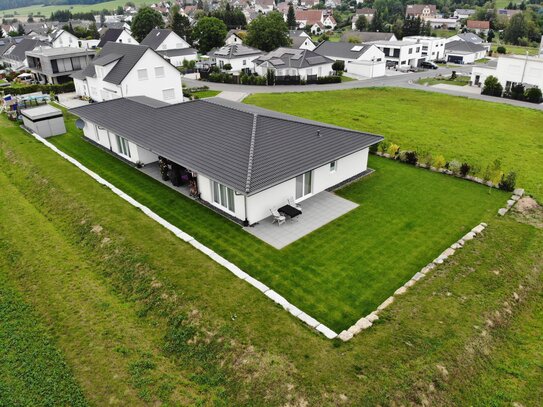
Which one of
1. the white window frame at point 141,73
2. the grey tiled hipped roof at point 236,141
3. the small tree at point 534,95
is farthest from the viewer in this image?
the small tree at point 534,95

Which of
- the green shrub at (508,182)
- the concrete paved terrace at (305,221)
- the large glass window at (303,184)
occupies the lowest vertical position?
the concrete paved terrace at (305,221)

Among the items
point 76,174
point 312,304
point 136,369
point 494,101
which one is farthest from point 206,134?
point 494,101

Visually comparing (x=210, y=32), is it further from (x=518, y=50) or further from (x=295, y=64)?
(x=518, y=50)

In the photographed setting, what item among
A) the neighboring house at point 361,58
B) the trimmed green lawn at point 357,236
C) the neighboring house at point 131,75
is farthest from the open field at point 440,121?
the neighboring house at point 361,58

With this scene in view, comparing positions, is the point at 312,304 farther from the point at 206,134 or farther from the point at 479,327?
the point at 206,134

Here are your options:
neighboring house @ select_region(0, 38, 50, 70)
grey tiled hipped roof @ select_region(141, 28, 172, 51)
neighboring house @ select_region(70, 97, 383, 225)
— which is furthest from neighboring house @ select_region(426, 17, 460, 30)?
neighboring house @ select_region(70, 97, 383, 225)

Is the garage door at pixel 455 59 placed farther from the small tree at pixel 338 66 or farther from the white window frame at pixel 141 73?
the white window frame at pixel 141 73

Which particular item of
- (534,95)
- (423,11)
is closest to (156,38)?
(534,95)
